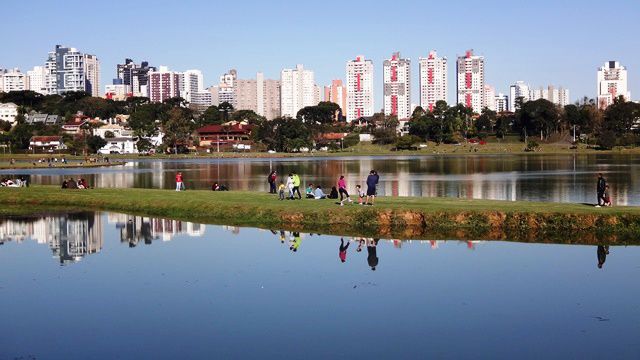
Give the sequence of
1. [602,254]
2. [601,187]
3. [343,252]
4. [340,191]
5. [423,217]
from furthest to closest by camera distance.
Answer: [340,191] → [601,187] → [423,217] → [343,252] → [602,254]

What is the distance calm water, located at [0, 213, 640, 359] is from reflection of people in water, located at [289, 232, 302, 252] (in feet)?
0.47

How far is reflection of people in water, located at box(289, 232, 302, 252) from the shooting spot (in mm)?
33219

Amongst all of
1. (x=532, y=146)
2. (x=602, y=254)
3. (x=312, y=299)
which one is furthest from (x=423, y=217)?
(x=532, y=146)

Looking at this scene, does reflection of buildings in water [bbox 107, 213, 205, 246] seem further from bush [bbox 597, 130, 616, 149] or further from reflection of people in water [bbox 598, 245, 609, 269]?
bush [bbox 597, 130, 616, 149]

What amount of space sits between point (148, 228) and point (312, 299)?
1953 cm

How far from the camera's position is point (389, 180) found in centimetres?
7788

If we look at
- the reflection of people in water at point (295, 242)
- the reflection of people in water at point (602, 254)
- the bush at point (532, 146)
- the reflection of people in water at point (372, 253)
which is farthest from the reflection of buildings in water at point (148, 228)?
the bush at point (532, 146)

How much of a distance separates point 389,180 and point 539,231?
41903mm

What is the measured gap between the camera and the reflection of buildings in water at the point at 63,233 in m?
33.7

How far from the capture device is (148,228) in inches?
1615

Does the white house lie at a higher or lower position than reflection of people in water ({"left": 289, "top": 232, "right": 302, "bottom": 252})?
higher

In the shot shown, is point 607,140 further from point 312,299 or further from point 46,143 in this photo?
point 312,299

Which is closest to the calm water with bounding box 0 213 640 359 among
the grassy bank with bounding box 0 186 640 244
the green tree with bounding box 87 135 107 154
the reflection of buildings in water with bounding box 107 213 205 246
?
the reflection of buildings in water with bounding box 107 213 205 246

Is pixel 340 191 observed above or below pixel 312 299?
above
